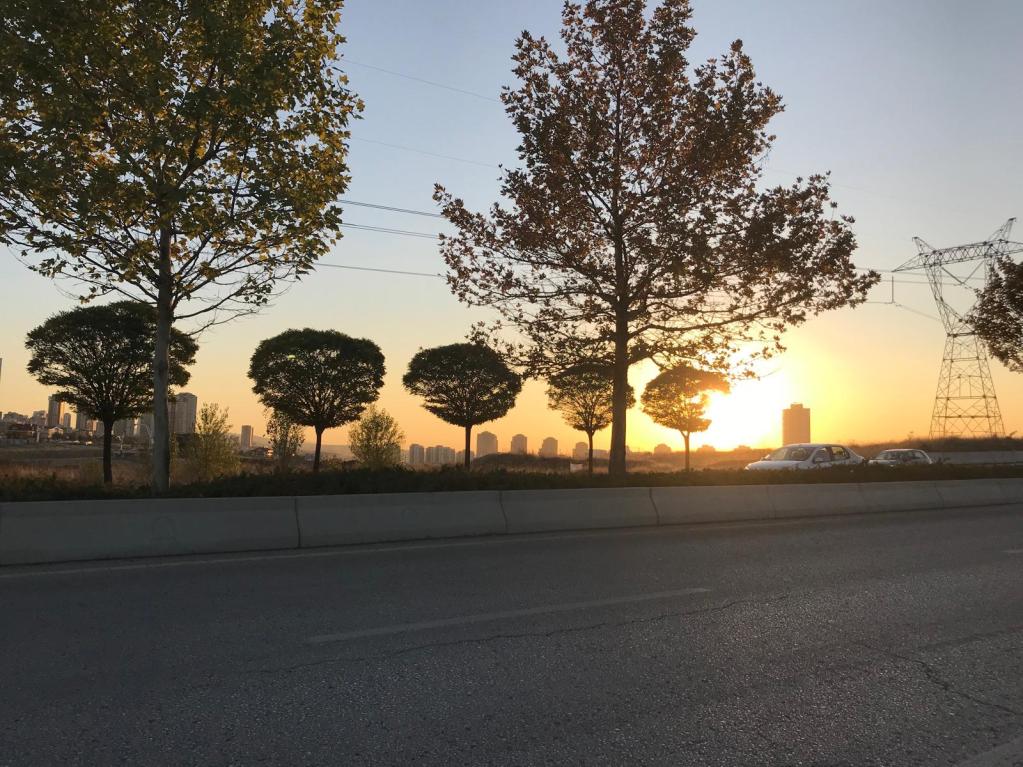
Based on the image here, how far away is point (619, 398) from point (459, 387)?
2002 cm

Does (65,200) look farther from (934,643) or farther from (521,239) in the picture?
(934,643)

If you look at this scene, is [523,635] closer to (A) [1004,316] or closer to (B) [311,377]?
(B) [311,377]

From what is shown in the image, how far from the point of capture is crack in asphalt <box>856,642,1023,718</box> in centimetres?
423

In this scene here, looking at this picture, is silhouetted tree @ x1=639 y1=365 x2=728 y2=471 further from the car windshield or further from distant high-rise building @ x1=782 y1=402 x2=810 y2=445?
distant high-rise building @ x1=782 y1=402 x2=810 y2=445

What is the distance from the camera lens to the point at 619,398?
1959 cm

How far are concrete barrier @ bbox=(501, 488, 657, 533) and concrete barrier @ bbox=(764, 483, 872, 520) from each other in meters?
3.54

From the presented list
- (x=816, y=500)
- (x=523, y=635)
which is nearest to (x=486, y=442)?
(x=816, y=500)

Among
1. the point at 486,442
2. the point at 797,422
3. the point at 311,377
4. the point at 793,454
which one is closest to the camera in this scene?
the point at 793,454

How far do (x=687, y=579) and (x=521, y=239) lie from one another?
12.4 m

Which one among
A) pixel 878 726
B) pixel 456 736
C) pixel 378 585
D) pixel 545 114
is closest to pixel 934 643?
pixel 878 726

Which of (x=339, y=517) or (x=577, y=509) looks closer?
(x=339, y=517)

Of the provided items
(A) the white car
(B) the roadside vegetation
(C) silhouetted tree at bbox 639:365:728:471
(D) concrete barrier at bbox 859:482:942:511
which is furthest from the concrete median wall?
(C) silhouetted tree at bbox 639:365:728:471

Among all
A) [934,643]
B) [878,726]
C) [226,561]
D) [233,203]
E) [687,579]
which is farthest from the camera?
[233,203]

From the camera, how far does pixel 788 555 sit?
9.66 m
